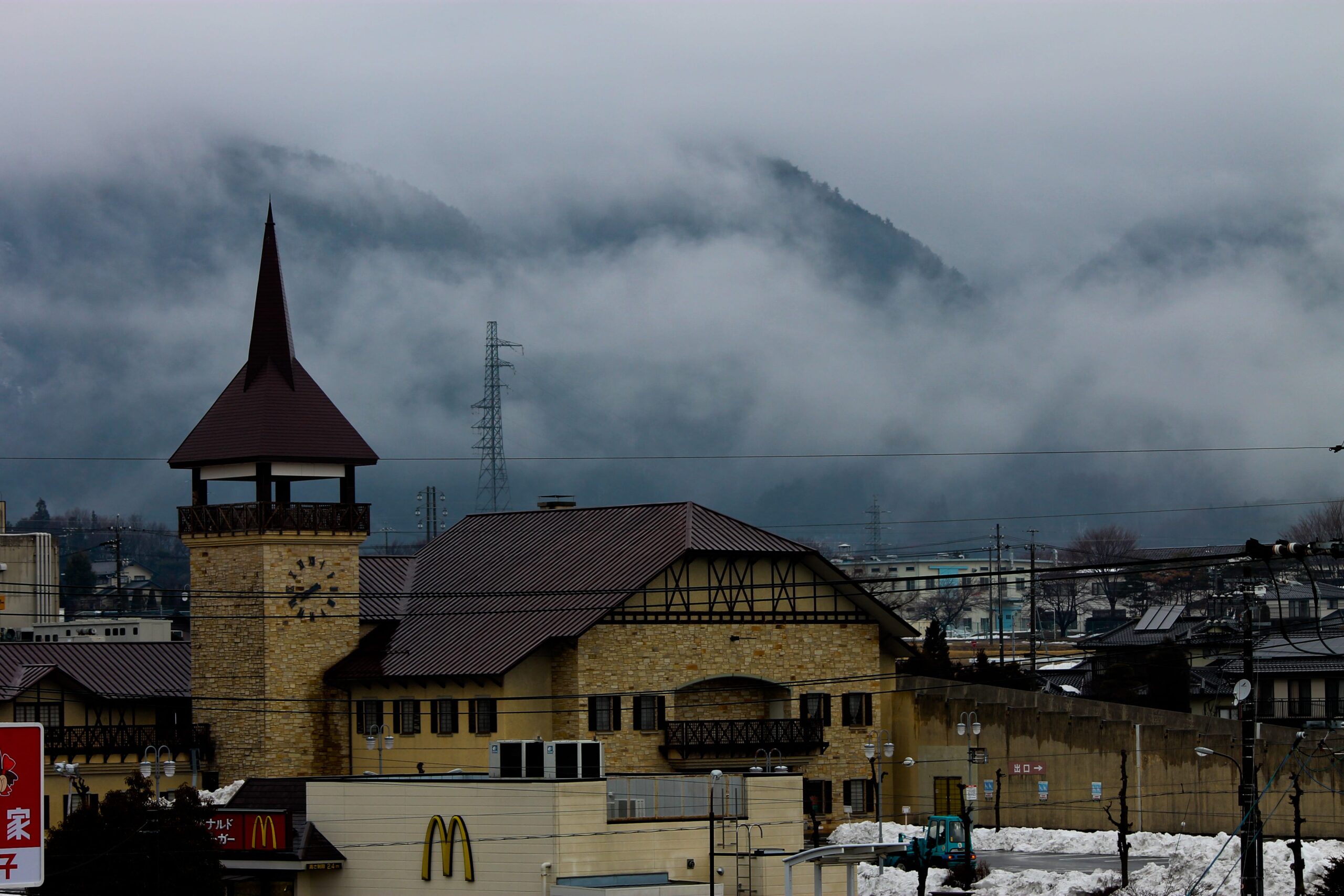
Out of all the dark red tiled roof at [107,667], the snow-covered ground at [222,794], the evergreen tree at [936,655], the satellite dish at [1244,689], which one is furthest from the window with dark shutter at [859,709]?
the satellite dish at [1244,689]

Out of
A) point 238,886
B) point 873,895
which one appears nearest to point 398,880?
point 238,886

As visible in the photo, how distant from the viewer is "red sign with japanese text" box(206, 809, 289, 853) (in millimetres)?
54750

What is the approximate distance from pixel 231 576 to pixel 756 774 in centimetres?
2165

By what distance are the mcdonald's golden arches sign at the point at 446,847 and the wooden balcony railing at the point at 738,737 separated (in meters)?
16.7

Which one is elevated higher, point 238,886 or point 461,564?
point 461,564

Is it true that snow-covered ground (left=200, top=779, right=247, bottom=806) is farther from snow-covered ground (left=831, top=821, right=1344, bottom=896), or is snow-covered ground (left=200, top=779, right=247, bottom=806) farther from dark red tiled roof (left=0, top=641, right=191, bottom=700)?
snow-covered ground (left=831, top=821, right=1344, bottom=896)

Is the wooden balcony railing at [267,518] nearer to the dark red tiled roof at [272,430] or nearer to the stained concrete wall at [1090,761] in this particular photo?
the dark red tiled roof at [272,430]

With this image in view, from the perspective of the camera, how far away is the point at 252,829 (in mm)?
55219

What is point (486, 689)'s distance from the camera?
223 ft

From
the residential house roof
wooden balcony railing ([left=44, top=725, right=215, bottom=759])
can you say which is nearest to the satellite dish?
the residential house roof

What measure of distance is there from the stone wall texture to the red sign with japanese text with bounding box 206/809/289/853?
1308 cm

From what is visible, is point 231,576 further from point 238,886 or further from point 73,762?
point 238,886

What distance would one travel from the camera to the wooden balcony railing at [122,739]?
229 feet

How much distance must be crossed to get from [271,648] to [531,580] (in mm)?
8909
